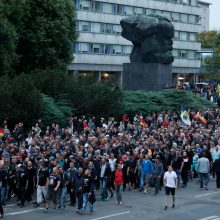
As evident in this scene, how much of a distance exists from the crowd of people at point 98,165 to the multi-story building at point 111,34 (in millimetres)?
44875

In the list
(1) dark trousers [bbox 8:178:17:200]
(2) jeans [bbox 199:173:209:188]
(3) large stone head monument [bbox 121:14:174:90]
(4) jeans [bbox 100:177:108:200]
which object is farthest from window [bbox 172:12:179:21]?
(1) dark trousers [bbox 8:178:17:200]

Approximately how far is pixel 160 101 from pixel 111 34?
114ft

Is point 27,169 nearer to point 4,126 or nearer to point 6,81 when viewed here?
point 4,126

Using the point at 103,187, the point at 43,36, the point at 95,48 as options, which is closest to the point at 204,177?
the point at 103,187

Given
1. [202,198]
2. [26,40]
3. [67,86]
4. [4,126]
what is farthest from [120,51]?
[202,198]

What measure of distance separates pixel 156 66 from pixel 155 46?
1.61m

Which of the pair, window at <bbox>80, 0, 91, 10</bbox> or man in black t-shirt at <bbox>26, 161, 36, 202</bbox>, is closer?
man in black t-shirt at <bbox>26, 161, 36, 202</bbox>

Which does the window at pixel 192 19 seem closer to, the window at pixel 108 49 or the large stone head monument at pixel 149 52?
the window at pixel 108 49

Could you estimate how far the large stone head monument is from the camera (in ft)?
164

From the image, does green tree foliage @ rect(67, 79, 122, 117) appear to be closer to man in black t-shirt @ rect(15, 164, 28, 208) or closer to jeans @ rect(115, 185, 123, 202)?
jeans @ rect(115, 185, 123, 202)

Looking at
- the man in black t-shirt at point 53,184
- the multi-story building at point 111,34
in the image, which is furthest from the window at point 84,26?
the man in black t-shirt at point 53,184

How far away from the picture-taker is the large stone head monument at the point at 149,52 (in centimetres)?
5003

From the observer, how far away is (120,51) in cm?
8019

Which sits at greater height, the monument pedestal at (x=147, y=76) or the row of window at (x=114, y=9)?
the row of window at (x=114, y=9)
